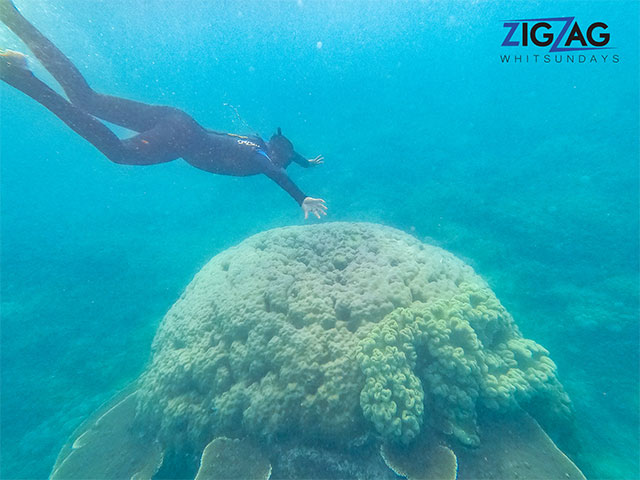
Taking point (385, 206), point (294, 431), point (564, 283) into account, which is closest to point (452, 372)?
point (294, 431)

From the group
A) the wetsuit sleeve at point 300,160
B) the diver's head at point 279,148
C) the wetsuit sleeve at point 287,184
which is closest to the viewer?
the wetsuit sleeve at point 287,184

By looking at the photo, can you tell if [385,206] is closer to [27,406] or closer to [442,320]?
[442,320]

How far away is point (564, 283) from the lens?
7129mm

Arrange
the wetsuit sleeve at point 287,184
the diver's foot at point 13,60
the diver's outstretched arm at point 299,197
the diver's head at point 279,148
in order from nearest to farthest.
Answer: the diver's foot at point 13,60, the diver's outstretched arm at point 299,197, the wetsuit sleeve at point 287,184, the diver's head at point 279,148

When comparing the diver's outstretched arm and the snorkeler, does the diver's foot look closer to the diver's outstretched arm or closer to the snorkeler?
the snorkeler

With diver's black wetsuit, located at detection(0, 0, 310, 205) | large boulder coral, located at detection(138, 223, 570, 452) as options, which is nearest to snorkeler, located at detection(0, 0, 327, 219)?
diver's black wetsuit, located at detection(0, 0, 310, 205)

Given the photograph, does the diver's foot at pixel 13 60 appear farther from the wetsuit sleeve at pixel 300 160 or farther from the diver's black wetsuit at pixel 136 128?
the wetsuit sleeve at pixel 300 160

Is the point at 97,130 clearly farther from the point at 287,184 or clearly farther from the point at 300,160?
the point at 300,160

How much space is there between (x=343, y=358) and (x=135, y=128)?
5937 millimetres

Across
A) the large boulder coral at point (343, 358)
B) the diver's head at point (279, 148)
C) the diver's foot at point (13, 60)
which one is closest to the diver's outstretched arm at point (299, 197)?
the large boulder coral at point (343, 358)

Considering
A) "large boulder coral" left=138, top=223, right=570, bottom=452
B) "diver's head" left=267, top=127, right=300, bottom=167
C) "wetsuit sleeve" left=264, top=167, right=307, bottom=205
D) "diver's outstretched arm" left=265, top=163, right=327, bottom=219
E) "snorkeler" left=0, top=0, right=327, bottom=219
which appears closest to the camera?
"large boulder coral" left=138, top=223, right=570, bottom=452

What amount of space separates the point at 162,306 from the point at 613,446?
10.9 meters

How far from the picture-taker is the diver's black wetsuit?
418 centimetres

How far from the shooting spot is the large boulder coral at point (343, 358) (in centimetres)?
327
